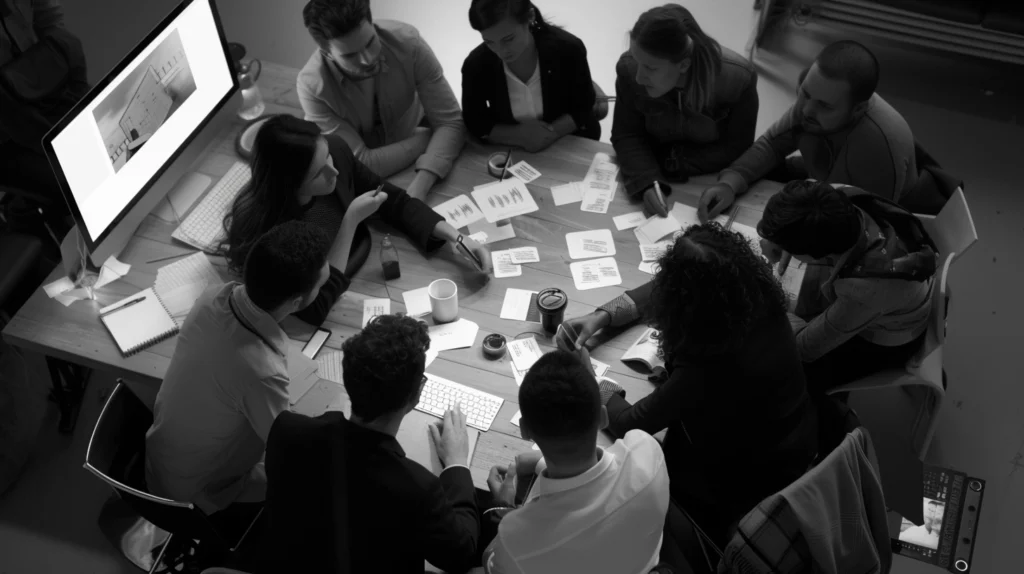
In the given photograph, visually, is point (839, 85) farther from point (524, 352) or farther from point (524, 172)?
point (524, 352)

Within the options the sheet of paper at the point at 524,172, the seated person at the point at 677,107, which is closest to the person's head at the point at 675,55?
the seated person at the point at 677,107

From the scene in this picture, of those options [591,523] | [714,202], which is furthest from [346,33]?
[591,523]

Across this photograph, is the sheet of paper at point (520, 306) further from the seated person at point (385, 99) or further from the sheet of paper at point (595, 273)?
the seated person at point (385, 99)

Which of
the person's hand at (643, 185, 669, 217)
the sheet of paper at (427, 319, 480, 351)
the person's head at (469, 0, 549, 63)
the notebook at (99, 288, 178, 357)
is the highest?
the person's head at (469, 0, 549, 63)

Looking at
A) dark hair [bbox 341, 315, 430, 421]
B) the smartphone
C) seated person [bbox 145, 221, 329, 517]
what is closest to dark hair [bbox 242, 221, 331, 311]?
seated person [bbox 145, 221, 329, 517]

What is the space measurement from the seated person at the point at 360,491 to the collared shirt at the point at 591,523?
206 millimetres

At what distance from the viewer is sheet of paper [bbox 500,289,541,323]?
270 centimetres

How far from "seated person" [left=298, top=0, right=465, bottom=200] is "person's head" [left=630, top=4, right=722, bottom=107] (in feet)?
2.78

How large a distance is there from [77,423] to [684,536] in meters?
2.59

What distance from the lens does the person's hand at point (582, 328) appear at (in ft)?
8.36

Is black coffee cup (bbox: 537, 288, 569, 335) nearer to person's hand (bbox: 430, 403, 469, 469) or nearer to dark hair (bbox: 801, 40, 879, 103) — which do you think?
person's hand (bbox: 430, 403, 469, 469)

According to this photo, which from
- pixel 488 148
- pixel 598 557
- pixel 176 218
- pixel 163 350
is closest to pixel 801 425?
pixel 598 557

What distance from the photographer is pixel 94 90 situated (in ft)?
8.13

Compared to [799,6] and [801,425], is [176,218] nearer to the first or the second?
[801,425]
